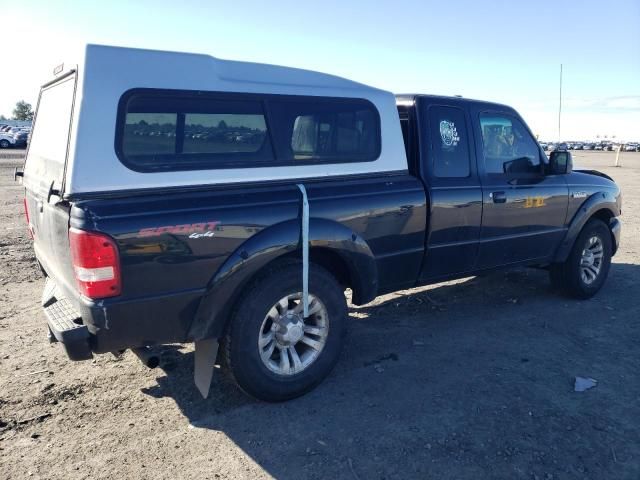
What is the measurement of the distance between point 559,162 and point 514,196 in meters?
0.64

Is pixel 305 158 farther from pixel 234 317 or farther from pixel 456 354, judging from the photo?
pixel 456 354

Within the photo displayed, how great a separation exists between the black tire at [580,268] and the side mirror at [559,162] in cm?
94

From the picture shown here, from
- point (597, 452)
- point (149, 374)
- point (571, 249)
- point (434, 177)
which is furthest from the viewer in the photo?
point (571, 249)

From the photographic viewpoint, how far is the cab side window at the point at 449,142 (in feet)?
14.1

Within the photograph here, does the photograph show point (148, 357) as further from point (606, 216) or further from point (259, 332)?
point (606, 216)

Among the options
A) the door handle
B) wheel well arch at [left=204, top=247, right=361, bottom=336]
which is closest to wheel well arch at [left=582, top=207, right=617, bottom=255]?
the door handle

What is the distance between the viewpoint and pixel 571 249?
5.49 meters

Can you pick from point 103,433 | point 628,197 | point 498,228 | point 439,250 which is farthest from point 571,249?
point 628,197

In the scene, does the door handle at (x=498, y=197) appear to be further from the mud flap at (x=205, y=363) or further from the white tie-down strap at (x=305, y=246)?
the mud flap at (x=205, y=363)

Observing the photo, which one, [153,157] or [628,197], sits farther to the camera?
[628,197]

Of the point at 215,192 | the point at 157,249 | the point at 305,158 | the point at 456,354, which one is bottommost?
the point at 456,354

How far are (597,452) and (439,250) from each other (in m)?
1.84

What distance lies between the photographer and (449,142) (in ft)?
14.5

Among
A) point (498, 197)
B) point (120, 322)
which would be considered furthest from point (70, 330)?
point (498, 197)
